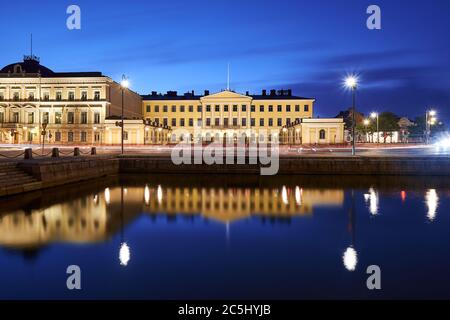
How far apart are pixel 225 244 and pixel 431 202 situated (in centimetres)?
1182

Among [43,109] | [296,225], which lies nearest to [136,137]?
[43,109]

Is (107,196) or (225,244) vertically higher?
(107,196)

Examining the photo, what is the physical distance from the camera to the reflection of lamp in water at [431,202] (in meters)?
15.7

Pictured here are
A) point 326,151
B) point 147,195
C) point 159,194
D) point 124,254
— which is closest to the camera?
point 124,254

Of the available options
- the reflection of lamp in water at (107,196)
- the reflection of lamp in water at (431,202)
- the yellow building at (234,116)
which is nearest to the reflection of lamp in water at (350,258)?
the reflection of lamp in water at (431,202)

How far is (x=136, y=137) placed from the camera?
68.3 m

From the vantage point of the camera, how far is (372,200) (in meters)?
19.3

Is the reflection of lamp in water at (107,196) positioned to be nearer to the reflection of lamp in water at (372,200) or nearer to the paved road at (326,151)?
the reflection of lamp in water at (372,200)

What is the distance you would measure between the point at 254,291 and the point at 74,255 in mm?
4757

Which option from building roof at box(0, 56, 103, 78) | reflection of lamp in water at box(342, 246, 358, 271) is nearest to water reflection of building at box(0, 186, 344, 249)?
reflection of lamp in water at box(342, 246, 358, 271)

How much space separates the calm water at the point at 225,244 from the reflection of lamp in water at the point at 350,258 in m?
0.02

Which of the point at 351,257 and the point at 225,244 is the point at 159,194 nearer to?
the point at 225,244

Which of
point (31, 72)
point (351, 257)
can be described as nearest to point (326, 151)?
point (351, 257)

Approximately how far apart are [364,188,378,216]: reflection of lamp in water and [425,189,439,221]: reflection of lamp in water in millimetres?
1940
